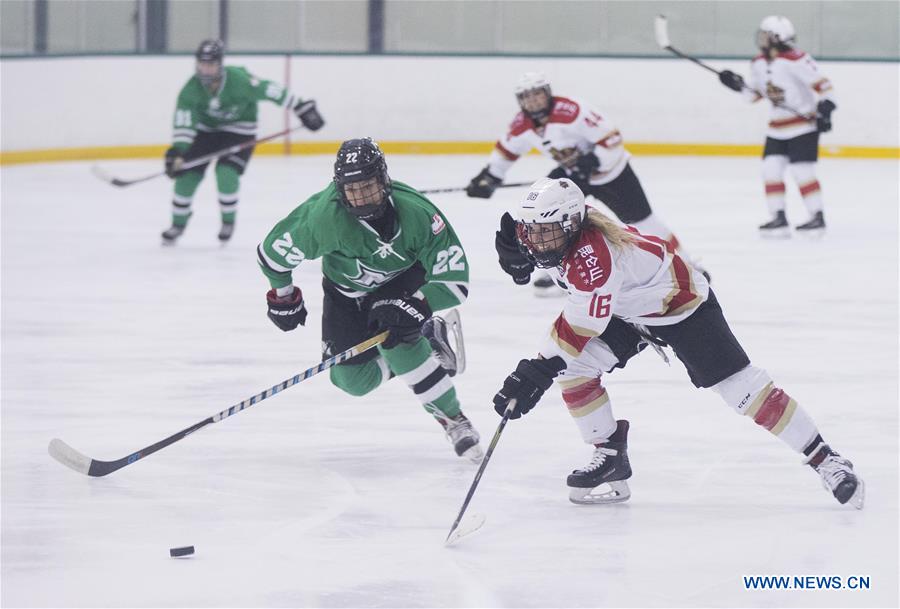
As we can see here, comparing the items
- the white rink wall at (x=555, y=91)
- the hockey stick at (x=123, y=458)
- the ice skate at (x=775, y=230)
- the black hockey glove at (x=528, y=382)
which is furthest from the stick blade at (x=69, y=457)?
the white rink wall at (x=555, y=91)

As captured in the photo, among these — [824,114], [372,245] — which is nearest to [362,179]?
[372,245]

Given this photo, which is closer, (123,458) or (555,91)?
(123,458)

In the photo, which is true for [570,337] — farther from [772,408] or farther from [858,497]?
[858,497]

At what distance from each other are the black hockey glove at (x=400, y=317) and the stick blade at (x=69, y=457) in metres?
0.76

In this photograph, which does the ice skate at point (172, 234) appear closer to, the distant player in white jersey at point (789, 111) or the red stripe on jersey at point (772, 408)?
the distant player in white jersey at point (789, 111)

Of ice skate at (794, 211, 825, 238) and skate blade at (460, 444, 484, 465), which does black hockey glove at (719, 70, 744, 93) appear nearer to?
ice skate at (794, 211, 825, 238)

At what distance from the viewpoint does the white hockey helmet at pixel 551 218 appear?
10.3ft

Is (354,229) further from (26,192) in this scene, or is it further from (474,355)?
(26,192)

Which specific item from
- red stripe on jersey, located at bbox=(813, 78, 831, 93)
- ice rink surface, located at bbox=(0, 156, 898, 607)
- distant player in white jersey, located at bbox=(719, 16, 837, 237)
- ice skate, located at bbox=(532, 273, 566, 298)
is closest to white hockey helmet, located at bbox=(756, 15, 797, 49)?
distant player in white jersey, located at bbox=(719, 16, 837, 237)

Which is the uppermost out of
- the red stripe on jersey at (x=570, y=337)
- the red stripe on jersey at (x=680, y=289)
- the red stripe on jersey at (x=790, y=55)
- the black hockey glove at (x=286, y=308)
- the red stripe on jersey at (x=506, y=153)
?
the red stripe on jersey at (x=680, y=289)

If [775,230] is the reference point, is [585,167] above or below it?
above

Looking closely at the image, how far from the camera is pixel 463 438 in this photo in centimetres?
→ 382

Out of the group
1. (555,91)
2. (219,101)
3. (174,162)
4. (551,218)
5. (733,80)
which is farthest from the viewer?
(555,91)

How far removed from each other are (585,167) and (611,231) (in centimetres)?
301
